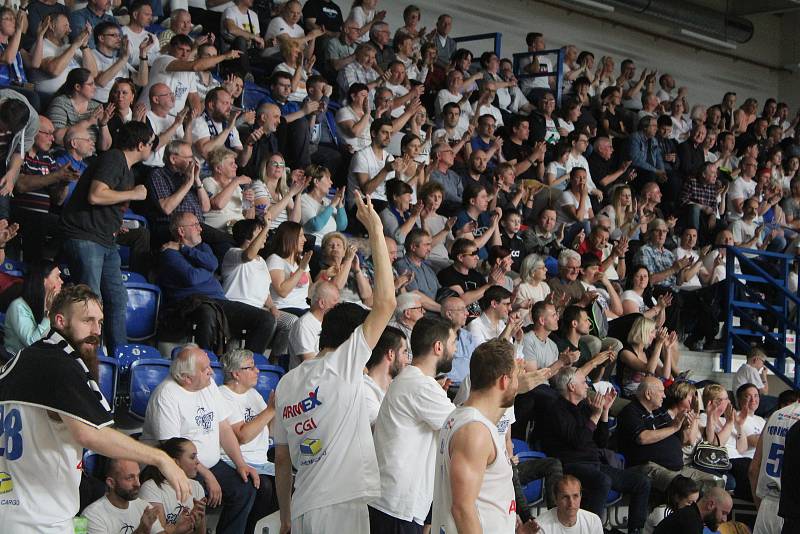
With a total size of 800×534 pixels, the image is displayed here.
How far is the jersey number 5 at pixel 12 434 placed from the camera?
151 inches

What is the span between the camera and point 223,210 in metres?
8.98

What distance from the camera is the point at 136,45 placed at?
407 inches

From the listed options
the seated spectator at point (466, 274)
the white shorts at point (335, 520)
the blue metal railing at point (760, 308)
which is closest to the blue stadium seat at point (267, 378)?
the seated spectator at point (466, 274)

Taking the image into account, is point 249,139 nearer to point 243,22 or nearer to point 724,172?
point 243,22

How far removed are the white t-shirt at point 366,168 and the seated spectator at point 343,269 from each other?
65.7 inches

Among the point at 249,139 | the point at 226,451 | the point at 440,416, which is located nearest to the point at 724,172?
the point at 249,139

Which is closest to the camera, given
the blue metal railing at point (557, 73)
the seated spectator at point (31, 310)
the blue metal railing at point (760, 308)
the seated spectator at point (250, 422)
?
the seated spectator at point (31, 310)

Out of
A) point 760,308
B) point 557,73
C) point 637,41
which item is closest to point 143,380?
point 760,308

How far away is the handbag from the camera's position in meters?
9.13

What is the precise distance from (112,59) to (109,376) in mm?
4293

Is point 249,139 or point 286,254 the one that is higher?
point 249,139

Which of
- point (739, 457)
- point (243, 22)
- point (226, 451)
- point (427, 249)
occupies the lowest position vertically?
point (739, 457)

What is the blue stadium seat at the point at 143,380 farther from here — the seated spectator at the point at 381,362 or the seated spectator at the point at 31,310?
the seated spectator at the point at 381,362

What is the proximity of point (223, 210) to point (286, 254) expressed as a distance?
0.76m
